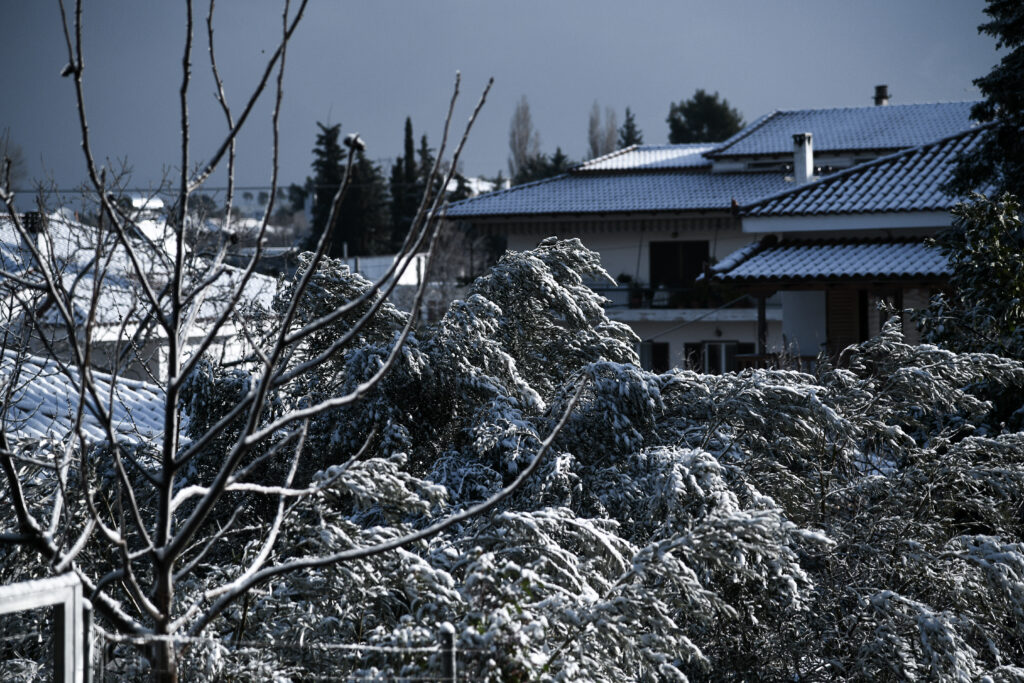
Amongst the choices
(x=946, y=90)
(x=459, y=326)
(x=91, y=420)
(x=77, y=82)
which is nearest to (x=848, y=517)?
(x=459, y=326)

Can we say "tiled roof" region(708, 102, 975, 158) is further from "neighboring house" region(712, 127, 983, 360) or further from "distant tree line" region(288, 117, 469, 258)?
"distant tree line" region(288, 117, 469, 258)

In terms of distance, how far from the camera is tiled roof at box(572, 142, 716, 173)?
31516mm

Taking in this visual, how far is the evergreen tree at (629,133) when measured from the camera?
6381cm

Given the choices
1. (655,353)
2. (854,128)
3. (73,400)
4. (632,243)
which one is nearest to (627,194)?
(632,243)

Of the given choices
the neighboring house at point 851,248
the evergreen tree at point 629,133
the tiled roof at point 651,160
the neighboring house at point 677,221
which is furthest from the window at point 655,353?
the evergreen tree at point 629,133

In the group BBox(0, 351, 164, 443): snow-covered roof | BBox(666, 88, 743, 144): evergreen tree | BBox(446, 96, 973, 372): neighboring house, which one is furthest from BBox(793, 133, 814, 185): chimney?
BBox(666, 88, 743, 144): evergreen tree

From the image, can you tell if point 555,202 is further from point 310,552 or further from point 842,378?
point 310,552

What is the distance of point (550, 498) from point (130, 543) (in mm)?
2083

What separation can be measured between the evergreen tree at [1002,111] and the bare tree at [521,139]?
5097 cm

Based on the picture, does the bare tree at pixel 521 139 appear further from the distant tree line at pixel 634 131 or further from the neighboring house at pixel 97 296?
the neighboring house at pixel 97 296

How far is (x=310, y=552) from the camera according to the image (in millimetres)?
4312

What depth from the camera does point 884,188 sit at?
18422 mm

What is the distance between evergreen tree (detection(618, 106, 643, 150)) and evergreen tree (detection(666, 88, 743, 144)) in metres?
8.98

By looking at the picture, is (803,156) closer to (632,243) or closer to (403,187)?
(632,243)
